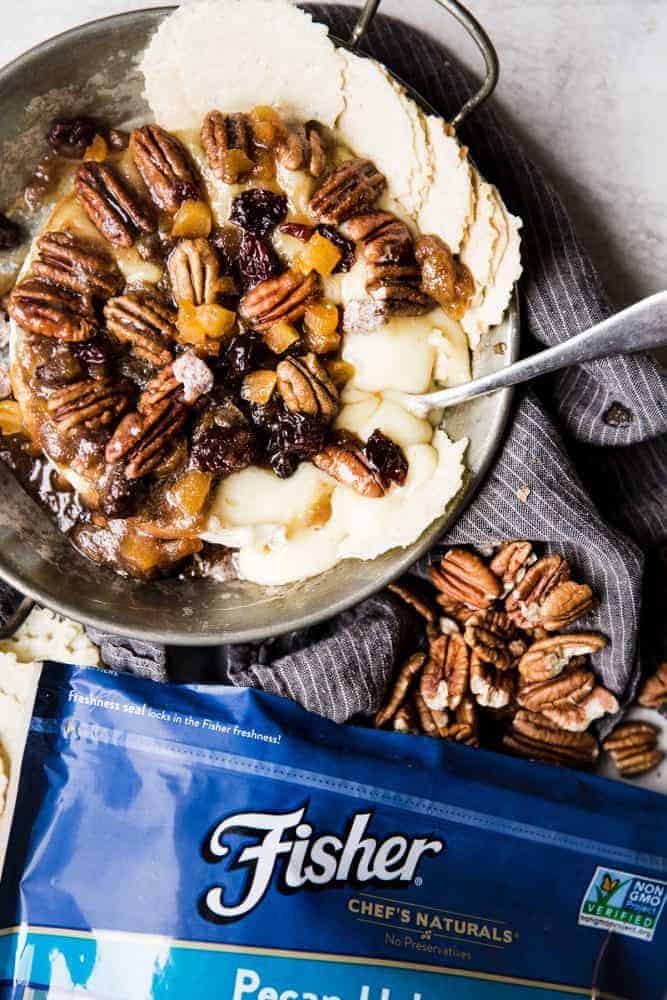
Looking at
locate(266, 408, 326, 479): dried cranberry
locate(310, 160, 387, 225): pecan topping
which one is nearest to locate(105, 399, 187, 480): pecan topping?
locate(266, 408, 326, 479): dried cranberry

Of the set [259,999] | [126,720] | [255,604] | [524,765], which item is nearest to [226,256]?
[255,604]

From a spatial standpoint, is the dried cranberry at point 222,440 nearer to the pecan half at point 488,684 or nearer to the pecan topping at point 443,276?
the pecan topping at point 443,276

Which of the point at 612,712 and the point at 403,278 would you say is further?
the point at 612,712

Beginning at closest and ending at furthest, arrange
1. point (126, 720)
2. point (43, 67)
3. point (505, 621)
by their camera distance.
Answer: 1. point (43, 67)
2. point (126, 720)
3. point (505, 621)

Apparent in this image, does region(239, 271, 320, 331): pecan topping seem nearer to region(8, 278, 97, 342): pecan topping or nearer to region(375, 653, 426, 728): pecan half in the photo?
region(8, 278, 97, 342): pecan topping

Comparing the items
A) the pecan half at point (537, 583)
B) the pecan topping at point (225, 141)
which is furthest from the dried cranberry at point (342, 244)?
the pecan half at point (537, 583)

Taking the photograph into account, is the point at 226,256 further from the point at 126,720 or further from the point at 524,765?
the point at 524,765
